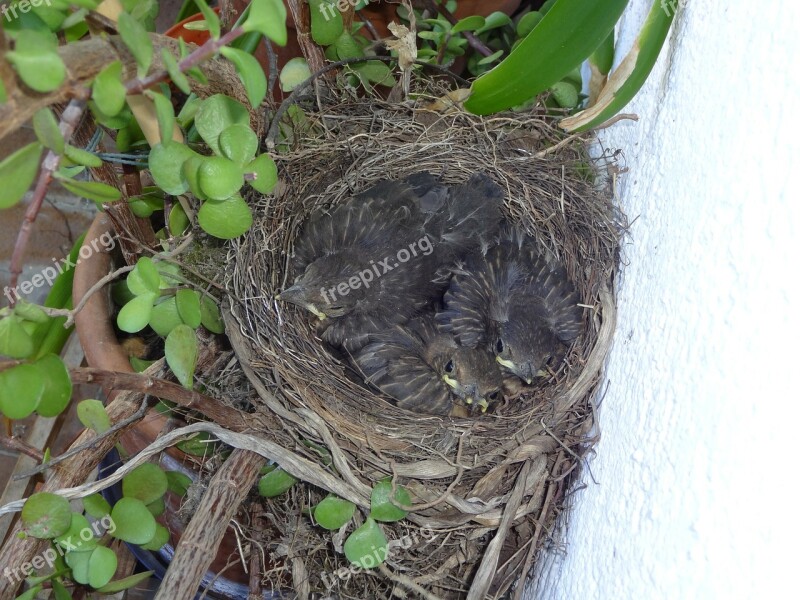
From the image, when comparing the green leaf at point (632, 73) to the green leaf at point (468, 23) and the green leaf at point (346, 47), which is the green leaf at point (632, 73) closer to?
the green leaf at point (468, 23)

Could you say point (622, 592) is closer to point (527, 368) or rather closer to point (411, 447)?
point (411, 447)

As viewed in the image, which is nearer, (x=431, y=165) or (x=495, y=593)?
(x=495, y=593)

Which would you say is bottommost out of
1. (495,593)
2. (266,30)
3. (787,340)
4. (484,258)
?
(495,593)

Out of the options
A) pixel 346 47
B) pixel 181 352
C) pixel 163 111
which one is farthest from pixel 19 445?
pixel 346 47

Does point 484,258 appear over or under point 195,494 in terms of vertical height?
over

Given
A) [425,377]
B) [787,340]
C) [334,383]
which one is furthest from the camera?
[425,377]

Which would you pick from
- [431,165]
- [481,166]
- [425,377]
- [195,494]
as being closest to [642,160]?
[481,166]
